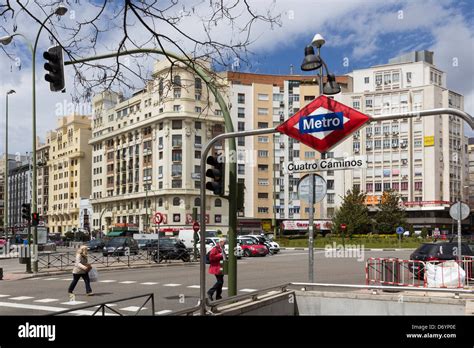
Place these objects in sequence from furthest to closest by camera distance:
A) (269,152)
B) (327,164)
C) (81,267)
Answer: (269,152) → (81,267) → (327,164)

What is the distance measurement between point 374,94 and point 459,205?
231 ft

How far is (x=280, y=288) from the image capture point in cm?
1048

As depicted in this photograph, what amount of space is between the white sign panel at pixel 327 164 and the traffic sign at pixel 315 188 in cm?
168

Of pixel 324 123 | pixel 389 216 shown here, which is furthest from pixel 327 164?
pixel 389 216

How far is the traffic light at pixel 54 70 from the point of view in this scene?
8.23m

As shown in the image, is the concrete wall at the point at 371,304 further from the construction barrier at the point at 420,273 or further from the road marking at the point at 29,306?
the road marking at the point at 29,306

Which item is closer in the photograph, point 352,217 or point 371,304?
point 371,304

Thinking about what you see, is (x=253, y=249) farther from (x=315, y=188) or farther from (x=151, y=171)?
(x=151, y=171)

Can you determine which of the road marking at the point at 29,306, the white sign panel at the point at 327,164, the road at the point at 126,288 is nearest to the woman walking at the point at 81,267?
the road at the point at 126,288

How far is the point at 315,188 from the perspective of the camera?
1078 centimetres

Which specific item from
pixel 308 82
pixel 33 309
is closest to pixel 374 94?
pixel 308 82

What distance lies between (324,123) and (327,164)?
0.74 m

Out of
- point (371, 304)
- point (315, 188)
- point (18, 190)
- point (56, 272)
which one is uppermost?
point (18, 190)

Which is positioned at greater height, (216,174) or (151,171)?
(151,171)
